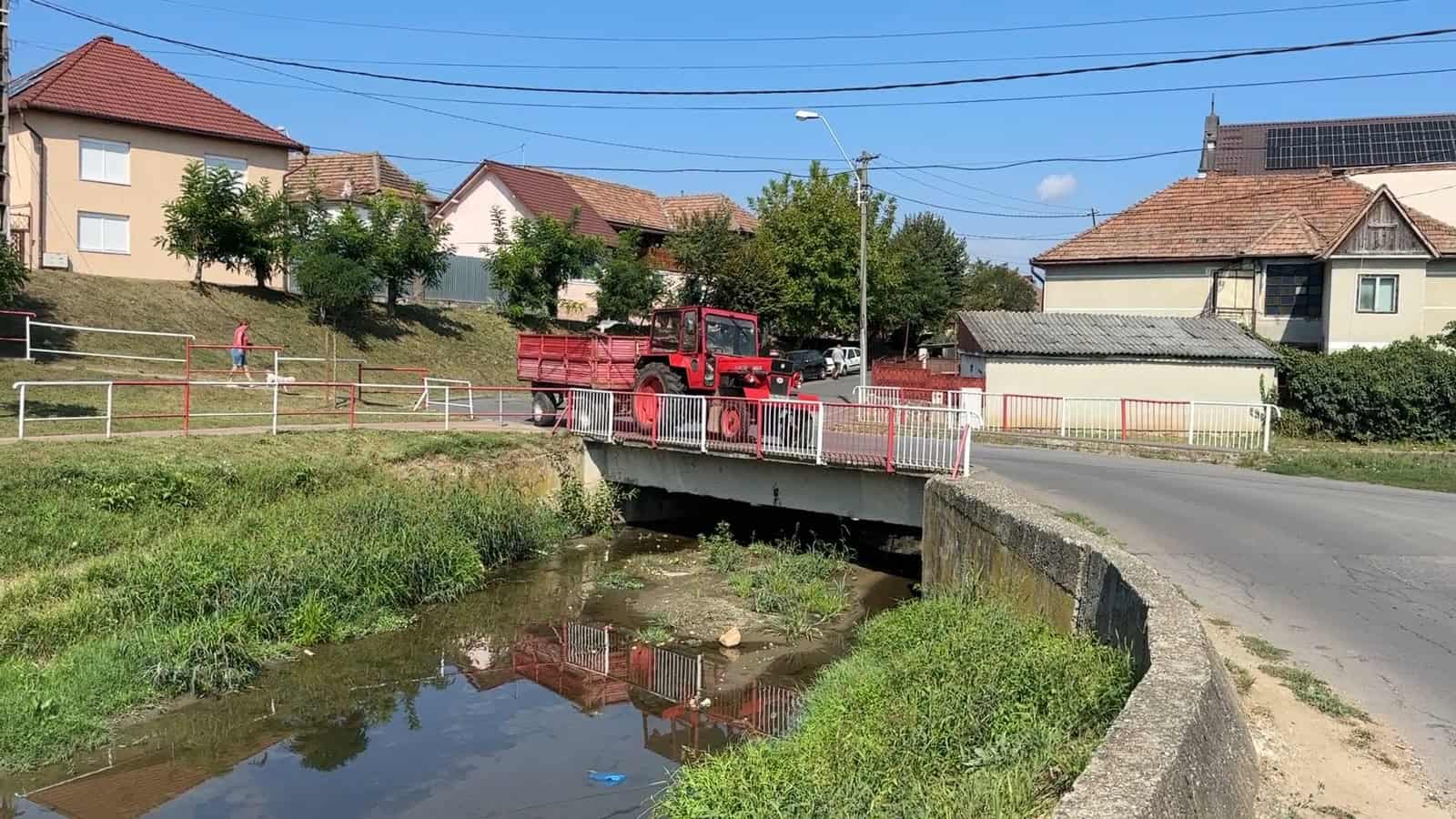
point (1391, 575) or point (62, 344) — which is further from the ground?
point (62, 344)

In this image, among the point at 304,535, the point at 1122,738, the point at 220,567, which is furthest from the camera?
the point at 304,535

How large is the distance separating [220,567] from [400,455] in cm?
526

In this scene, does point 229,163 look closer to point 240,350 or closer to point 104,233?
point 104,233

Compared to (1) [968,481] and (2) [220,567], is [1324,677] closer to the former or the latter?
(1) [968,481]

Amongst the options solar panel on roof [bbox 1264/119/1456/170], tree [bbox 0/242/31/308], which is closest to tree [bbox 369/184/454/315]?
tree [bbox 0/242/31/308]

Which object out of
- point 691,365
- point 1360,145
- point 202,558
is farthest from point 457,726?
point 1360,145

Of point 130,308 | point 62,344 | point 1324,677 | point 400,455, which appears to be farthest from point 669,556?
point 130,308

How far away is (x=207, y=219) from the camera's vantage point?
2700 centimetres

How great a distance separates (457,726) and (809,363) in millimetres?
33870

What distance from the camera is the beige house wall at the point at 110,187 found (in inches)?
1116

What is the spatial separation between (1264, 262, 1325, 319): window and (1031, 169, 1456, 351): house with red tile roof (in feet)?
0.09

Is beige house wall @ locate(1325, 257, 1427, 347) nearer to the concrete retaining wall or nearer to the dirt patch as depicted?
the concrete retaining wall

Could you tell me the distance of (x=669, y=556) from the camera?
56.3 feet

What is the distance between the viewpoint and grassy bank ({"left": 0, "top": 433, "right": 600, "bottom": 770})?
9.70 meters
